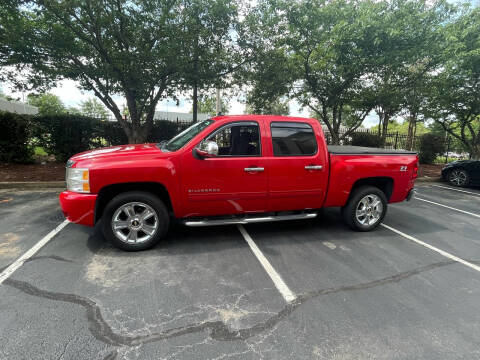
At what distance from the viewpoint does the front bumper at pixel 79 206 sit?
3174 mm

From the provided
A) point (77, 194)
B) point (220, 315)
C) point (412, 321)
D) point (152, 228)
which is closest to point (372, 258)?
point (412, 321)

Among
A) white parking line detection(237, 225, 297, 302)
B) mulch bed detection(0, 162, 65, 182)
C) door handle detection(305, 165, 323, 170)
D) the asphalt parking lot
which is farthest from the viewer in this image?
mulch bed detection(0, 162, 65, 182)

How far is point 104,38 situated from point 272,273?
745 centimetres

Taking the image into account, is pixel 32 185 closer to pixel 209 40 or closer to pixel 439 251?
pixel 209 40

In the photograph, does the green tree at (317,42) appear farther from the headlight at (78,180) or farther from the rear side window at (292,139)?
the headlight at (78,180)

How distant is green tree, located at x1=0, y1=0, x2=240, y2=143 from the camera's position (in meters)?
6.37

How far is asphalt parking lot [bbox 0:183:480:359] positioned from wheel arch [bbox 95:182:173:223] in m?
0.59

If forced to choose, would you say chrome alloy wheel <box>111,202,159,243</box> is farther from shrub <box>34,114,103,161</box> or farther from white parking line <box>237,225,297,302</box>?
shrub <box>34,114,103,161</box>

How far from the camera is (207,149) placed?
10.8 ft

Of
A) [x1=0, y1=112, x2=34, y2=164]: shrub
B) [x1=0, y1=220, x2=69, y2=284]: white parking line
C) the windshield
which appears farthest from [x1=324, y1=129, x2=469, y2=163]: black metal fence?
[x1=0, y1=112, x2=34, y2=164]: shrub

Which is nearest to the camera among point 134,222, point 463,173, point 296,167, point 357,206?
point 134,222

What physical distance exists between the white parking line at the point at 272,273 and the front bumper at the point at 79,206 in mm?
2214

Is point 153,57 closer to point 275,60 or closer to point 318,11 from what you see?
point 275,60

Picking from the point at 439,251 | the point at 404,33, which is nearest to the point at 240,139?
the point at 439,251
